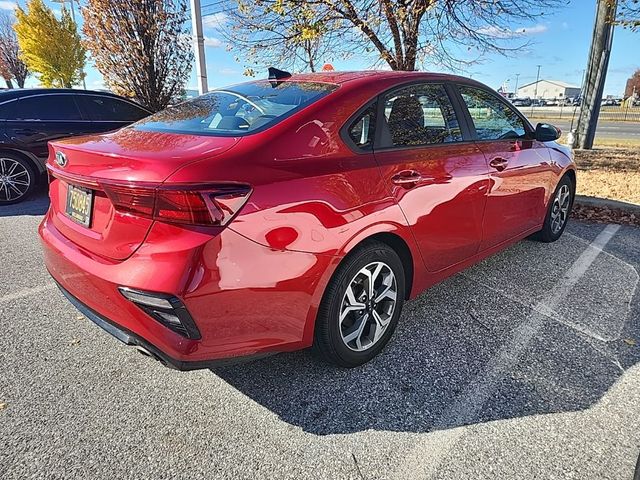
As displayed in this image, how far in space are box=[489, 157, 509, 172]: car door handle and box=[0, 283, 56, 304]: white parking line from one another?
3.61m

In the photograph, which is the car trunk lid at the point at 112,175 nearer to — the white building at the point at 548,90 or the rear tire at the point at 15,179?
the rear tire at the point at 15,179

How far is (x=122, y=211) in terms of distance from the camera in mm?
1932

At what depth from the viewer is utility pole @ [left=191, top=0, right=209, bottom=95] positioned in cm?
820

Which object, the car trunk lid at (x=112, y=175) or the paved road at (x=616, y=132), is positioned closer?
the car trunk lid at (x=112, y=175)

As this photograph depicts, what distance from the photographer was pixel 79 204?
2215 mm

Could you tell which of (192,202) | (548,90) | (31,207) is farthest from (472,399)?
(548,90)

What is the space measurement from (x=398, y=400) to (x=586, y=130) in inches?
453

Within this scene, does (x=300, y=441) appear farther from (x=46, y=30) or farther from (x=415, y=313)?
(x=46, y=30)

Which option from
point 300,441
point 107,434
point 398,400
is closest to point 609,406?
point 398,400

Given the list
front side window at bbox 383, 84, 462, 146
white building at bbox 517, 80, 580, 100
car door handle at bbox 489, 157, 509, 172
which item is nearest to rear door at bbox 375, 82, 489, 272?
front side window at bbox 383, 84, 462, 146

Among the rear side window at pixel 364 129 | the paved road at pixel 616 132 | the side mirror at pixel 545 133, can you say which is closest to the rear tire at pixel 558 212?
the side mirror at pixel 545 133

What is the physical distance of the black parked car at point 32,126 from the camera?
616cm

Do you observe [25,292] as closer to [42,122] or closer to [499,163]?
[499,163]

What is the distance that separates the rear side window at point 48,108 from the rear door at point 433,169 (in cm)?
593
